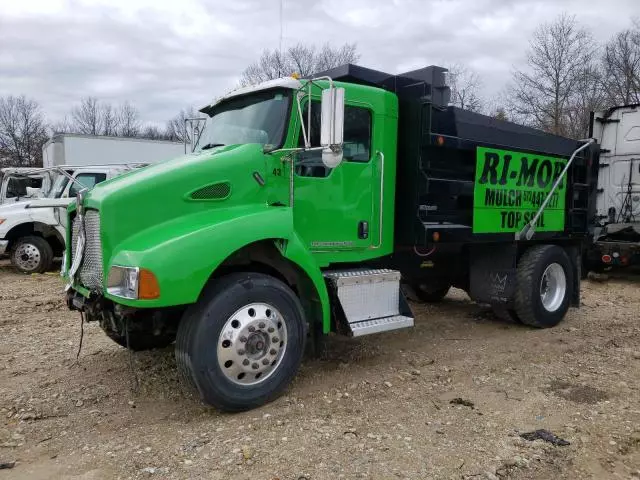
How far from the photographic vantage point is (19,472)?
331 cm

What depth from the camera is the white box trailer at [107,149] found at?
60.7ft

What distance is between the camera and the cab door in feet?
15.3

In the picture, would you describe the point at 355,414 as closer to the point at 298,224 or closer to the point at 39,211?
the point at 298,224

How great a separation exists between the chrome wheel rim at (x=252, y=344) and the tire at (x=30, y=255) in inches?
356

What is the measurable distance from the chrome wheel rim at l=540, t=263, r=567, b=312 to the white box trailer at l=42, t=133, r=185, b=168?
14.3 meters

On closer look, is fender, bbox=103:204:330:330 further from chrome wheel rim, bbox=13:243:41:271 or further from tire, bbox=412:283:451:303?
chrome wheel rim, bbox=13:243:41:271

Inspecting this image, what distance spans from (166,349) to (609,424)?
4077mm

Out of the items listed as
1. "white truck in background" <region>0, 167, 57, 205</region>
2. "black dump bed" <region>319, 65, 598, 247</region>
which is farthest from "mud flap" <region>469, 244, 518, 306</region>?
"white truck in background" <region>0, 167, 57, 205</region>

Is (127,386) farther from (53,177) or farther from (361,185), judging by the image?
(53,177)

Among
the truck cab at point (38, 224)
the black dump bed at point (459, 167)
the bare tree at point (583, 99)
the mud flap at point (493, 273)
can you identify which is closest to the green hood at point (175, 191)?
the black dump bed at point (459, 167)

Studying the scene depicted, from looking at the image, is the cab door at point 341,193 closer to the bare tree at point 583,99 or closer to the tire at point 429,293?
the tire at point 429,293

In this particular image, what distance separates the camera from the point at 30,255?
11.3m

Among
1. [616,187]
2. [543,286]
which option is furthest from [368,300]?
[616,187]

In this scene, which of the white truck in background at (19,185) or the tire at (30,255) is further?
the white truck in background at (19,185)
